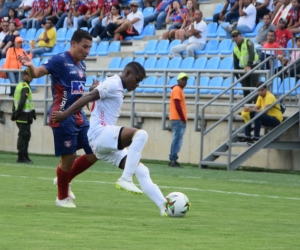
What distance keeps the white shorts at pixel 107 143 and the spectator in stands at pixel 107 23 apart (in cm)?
1799

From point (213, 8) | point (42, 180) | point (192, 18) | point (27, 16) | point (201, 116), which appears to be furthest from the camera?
point (27, 16)

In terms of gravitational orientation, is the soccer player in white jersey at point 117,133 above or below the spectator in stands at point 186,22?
below

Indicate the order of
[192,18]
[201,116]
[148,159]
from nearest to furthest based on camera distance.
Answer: [201,116] → [148,159] → [192,18]

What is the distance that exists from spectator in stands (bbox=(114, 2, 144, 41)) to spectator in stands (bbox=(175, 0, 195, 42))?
1993 mm

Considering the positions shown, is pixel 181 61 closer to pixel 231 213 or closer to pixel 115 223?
pixel 231 213

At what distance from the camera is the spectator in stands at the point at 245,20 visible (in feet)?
77.9

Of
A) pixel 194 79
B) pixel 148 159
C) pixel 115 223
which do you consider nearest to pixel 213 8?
pixel 194 79

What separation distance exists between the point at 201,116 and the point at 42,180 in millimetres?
6479

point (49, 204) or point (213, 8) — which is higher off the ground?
point (213, 8)

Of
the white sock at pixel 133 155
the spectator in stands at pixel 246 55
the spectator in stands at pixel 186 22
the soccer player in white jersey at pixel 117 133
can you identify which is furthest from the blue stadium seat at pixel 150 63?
the white sock at pixel 133 155

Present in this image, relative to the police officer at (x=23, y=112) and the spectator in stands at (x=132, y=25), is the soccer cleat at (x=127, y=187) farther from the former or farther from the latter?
the spectator in stands at (x=132, y=25)

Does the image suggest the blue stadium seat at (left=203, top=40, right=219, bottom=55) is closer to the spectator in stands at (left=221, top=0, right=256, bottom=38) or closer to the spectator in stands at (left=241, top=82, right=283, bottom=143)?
the spectator in stands at (left=221, top=0, right=256, bottom=38)

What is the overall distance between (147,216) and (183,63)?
1431cm

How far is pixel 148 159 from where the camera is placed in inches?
897
